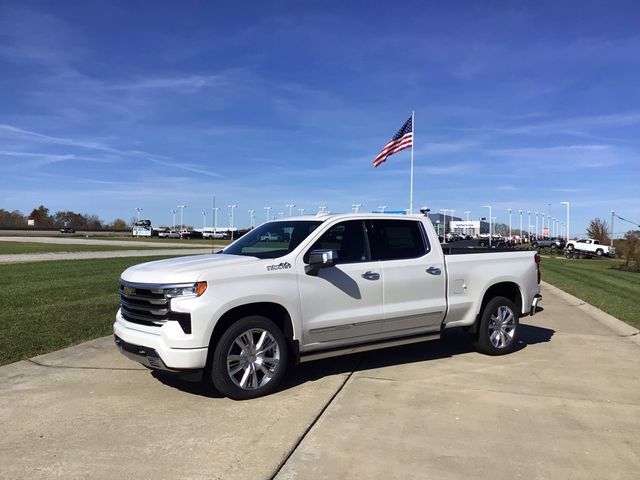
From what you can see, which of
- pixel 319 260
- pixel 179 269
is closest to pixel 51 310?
pixel 179 269

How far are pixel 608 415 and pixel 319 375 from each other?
2897mm

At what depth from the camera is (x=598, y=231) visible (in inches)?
3307

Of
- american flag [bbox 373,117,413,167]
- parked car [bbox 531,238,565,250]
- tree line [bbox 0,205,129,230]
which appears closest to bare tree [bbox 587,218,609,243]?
parked car [bbox 531,238,565,250]

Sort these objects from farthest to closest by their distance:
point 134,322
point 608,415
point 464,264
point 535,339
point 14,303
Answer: point 14,303 → point 535,339 → point 464,264 → point 134,322 → point 608,415

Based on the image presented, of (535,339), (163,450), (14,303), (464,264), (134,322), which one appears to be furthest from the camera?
(14,303)

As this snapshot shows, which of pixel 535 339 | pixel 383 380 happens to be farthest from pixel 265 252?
pixel 535 339

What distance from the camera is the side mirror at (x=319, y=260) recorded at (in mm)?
5523

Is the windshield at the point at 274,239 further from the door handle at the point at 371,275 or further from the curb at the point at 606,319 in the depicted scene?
the curb at the point at 606,319

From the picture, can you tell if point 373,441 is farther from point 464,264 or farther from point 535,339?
point 535,339

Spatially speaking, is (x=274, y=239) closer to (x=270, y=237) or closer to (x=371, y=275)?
(x=270, y=237)

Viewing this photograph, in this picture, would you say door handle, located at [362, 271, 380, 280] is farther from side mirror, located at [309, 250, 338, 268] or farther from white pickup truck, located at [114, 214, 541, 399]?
side mirror, located at [309, 250, 338, 268]

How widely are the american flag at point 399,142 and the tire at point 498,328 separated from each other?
1761 centimetres

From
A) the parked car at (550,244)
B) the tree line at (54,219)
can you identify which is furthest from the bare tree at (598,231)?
the tree line at (54,219)

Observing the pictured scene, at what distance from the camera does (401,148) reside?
24797 millimetres
